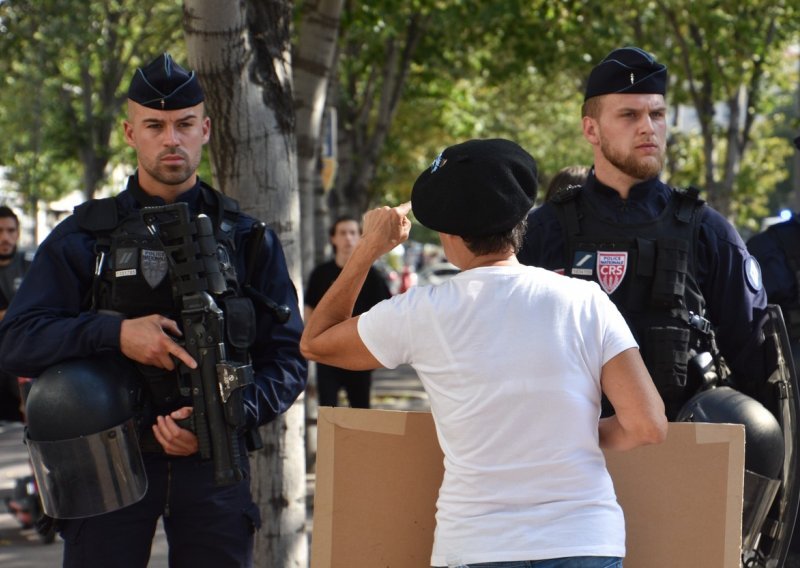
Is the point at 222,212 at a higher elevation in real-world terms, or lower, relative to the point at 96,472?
higher

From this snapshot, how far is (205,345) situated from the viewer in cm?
346

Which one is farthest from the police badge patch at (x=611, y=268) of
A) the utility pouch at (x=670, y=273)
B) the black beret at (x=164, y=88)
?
the black beret at (x=164, y=88)

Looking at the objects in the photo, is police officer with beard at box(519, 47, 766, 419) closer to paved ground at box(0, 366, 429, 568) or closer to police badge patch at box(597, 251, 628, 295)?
police badge patch at box(597, 251, 628, 295)

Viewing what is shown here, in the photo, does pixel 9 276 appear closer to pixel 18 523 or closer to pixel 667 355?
pixel 18 523

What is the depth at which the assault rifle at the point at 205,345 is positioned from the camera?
11.3 ft

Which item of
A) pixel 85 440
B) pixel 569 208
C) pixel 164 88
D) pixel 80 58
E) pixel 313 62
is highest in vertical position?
pixel 80 58

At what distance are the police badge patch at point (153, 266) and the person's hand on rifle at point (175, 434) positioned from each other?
Answer: 0.37m

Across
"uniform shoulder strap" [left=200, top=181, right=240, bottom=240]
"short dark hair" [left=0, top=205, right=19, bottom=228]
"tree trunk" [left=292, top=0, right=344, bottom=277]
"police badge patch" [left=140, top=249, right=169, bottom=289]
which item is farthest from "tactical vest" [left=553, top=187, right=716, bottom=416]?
"short dark hair" [left=0, top=205, right=19, bottom=228]

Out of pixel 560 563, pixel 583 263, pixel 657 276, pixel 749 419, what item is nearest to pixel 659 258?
pixel 657 276

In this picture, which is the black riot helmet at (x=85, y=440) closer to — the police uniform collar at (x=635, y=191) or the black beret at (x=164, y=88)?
the black beret at (x=164, y=88)

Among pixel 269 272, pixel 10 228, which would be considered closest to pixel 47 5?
pixel 10 228

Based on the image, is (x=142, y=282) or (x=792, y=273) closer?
(x=142, y=282)

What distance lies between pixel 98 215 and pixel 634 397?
171cm

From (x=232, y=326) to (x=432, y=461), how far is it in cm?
77
